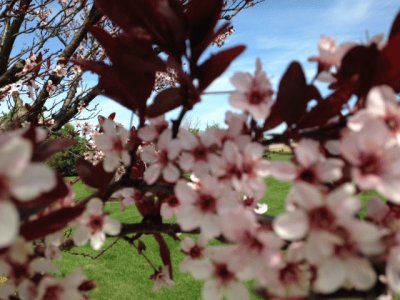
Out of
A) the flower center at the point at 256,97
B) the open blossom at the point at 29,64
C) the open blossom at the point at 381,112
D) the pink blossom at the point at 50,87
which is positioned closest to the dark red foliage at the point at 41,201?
the flower center at the point at 256,97

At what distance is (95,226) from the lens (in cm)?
82

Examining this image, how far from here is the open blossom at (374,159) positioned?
0.55 meters

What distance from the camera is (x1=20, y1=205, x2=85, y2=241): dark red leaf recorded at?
651mm

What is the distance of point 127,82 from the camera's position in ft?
2.73

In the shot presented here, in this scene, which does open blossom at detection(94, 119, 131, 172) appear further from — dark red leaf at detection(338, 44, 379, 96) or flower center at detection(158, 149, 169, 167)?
dark red leaf at detection(338, 44, 379, 96)

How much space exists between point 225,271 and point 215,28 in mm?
463

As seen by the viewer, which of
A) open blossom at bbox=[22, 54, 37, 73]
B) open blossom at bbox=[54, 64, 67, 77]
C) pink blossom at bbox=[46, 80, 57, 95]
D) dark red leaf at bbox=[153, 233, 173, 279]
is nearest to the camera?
dark red leaf at bbox=[153, 233, 173, 279]

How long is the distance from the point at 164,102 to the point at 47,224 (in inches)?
11.3

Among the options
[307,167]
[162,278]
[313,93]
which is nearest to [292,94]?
[313,93]

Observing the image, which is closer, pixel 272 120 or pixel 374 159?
pixel 374 159

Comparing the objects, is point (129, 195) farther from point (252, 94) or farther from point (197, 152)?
point (252, 94)

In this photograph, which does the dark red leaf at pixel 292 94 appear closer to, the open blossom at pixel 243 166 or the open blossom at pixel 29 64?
the open blossom at pixel 243 166

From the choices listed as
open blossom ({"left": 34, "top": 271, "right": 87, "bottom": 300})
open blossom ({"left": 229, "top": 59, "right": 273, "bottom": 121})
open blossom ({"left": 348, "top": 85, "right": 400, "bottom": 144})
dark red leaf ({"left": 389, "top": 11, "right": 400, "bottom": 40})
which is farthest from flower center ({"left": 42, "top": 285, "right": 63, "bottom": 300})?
dark red leaf ({"left": 389, "top": 11, "right": 400, "bottom": 40})

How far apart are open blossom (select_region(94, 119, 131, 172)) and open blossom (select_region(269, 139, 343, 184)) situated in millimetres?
353
